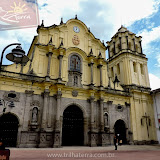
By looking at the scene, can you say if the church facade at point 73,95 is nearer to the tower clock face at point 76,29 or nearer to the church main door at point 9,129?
the church main door at point 9,129

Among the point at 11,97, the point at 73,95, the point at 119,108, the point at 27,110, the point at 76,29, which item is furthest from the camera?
the point at 76,29

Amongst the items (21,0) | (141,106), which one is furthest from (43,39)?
(141,106)

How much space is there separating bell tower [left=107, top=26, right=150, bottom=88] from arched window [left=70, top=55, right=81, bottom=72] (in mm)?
8561

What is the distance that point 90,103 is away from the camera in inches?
776

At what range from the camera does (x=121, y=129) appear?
2158 cm

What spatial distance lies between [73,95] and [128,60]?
12390 millimetres

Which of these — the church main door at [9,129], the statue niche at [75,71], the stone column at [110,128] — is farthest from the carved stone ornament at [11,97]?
the stone column at [110,128]

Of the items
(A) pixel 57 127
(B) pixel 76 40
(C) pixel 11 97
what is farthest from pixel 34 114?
(B) pixel 76 40

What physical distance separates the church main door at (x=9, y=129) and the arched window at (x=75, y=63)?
30.9 feet

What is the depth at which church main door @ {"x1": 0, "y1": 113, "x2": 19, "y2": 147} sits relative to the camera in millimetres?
14945

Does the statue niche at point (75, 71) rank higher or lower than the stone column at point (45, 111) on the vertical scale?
higher

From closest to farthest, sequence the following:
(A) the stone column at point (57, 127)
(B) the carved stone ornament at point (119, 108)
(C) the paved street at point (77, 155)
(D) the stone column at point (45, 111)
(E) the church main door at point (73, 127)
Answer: (C) the paved street at point (77, 155), (A) the stone column at point (57, 127), (D) the stone column at point (45, 111), (E) the church main door at point (73, 127), (B) the carved stone ornament at point (119, 108)

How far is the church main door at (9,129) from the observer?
49.0 feet

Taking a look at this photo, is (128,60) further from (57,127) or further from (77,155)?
(77,155)
